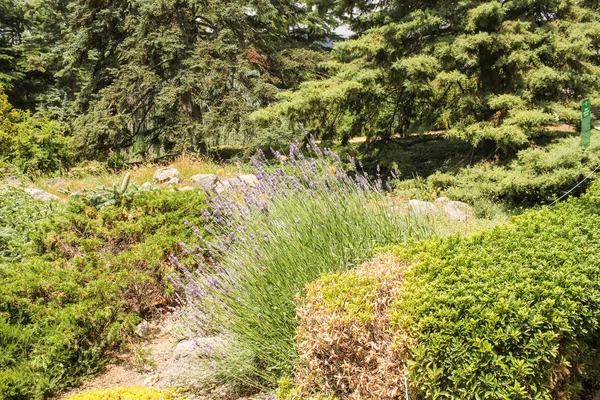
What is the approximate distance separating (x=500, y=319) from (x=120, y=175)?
1003 centimetres

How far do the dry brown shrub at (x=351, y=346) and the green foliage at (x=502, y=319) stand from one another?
104mm

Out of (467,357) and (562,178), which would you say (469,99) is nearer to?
(562,178)

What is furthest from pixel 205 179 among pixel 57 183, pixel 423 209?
pixel 423 209

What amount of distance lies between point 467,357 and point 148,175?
8.91m


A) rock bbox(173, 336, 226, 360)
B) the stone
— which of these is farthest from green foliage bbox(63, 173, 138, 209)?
the stone

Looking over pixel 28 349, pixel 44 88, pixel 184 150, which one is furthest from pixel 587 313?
pixel 44 88

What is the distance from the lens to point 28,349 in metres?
2.89

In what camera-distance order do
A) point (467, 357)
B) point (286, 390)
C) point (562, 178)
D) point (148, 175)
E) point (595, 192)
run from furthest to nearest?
point (148, 175)
point (562, 178)
point (595, 192)
point (286, 390)
point (467, 357)

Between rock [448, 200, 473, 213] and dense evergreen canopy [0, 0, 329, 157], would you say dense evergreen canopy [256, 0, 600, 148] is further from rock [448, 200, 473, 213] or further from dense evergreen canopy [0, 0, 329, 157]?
dense evergreen canopy [0, 0, 329, 157]

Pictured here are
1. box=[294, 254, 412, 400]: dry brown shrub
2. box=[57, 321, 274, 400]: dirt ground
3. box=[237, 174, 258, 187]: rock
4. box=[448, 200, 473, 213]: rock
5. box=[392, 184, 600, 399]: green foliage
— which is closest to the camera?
box=[392, 184, 600, 399]: green foliage

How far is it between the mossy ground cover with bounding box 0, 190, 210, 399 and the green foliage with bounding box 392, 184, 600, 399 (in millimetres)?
2300

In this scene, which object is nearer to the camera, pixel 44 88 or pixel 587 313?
pixel 587 313

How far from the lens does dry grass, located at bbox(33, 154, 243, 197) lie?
883 centimetres

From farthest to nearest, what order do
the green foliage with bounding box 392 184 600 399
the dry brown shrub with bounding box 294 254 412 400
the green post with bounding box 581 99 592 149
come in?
the green post with bounding box 581 99 592 149 < the dry brown shrub with bounding box 294 254 412 400 < the green foliage with bounding box 392 184 600 399
